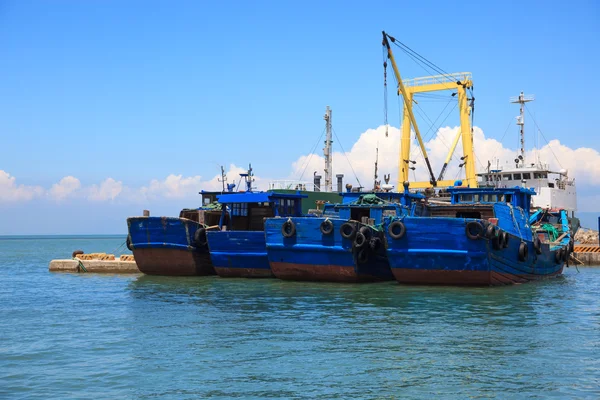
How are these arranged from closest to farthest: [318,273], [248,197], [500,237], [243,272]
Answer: [500,237]
[318,273]
[243,272]
[248,197]

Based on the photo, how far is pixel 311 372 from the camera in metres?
11.0

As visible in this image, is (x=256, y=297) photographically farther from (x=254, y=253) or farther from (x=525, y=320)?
(x=525, y=320)

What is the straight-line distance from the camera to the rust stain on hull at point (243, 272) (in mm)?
26312

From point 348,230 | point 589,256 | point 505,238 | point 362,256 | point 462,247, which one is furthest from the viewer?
point 589,256

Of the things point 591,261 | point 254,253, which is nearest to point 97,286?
point 254,253

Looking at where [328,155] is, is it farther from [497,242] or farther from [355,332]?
[355,332]

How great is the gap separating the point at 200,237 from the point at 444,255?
10347 mm

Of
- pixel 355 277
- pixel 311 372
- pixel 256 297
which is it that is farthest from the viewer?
pixel 355 277

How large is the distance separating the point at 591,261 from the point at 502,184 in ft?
37.5

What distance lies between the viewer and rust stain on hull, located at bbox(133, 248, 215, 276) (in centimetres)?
2741

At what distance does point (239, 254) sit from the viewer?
26219 mm

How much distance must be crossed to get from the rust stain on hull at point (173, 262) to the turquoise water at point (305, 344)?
5202mm

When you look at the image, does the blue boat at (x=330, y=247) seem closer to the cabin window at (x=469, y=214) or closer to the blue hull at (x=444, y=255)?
the blue hull at (x=444, y=255)

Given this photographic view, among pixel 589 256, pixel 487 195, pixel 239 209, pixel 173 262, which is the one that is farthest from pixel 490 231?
pixel 589 256
